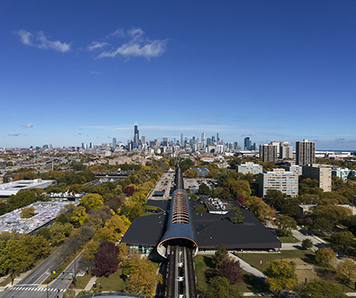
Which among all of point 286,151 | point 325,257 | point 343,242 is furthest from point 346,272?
point 286,151

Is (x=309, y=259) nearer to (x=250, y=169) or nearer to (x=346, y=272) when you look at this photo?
(x=346, y=272)

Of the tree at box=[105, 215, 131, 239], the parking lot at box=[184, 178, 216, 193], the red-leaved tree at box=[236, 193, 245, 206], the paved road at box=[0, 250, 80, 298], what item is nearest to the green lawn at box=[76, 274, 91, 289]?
the paved road at box=[0, 250, 80, 298]

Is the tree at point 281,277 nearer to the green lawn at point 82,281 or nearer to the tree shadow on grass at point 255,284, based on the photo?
Result: the tree shadow on grass at point 255,284

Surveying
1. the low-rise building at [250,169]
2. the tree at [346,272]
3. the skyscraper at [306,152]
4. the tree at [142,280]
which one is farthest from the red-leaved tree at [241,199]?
the skyscraper at [306,152]

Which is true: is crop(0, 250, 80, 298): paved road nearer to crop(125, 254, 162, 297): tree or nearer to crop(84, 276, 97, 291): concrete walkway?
crop(84, 276, 97, 291): concrete walkway

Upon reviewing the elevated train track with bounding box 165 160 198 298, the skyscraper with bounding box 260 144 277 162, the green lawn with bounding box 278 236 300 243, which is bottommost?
the green lawn with bounding box 278 236 300 243

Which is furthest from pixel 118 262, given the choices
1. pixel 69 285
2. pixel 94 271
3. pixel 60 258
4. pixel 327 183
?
pixel 327 183
